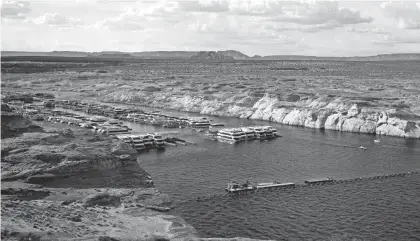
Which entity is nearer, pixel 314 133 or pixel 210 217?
pixel 210 217

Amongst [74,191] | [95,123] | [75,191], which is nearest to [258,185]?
[75,191]

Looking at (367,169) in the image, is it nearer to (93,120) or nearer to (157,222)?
(157,222)

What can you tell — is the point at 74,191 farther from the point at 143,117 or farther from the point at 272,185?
the point at 143,117

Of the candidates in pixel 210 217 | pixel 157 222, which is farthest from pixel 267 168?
pixel 157 222

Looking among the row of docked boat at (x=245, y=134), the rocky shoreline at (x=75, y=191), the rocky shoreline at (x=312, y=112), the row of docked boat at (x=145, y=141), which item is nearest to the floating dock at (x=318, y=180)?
the rocky shoreline at (x=75, y=191)

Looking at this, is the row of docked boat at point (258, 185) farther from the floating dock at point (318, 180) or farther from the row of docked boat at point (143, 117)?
the row of docked boat at point (143, 117)
